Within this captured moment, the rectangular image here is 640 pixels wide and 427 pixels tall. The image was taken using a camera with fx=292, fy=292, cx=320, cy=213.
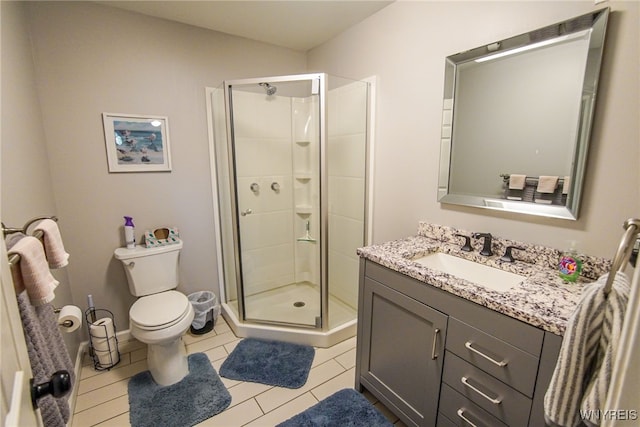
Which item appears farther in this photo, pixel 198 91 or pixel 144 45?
pixel 198 91

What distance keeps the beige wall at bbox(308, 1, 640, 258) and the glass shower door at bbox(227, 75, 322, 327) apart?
525 mm

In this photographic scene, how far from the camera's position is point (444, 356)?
124 centimetres

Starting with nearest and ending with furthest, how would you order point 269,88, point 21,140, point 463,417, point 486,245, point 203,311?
point 463,417 < point 21,140 < point 486,245 < point 269,88 < point 203,311

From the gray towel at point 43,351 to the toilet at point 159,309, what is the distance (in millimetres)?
755

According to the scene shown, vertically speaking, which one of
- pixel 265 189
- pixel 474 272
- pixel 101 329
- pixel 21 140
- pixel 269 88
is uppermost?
pixel 269 88

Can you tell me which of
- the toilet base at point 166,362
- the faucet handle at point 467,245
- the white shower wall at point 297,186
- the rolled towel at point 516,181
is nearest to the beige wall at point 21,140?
the toilet base at point 166,362

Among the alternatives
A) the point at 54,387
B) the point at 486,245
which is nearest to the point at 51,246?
the point at 54,387

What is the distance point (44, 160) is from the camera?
5.88 feet

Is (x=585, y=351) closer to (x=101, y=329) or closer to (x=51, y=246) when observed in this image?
(x=51, y=246)

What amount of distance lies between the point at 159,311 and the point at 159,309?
1.1 inches

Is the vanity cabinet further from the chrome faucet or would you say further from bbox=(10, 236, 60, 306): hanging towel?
bbox=(10, 236, 60, 306): hanging towel

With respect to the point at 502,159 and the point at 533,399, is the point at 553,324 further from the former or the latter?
the point at 502,159

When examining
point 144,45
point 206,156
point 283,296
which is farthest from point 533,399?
point 144,45

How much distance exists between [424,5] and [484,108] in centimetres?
74
